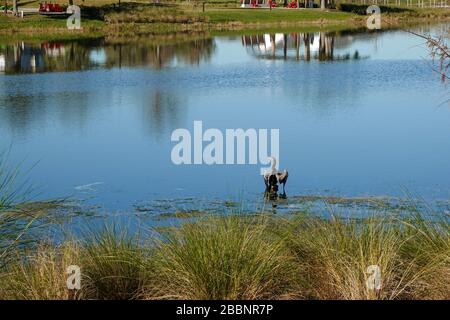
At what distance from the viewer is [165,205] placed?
13344 millimetres

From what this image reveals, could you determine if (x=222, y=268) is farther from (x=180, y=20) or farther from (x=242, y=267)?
(x=180, y=20)

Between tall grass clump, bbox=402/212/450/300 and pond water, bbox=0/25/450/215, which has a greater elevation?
tall grass clump, bbox=402/212/450/300

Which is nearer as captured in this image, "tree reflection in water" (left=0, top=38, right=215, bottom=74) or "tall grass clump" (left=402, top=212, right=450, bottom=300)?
"tall grass clump" (left=402, top=212, right=450, bottom=300)

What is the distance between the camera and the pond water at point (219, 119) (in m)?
14.6

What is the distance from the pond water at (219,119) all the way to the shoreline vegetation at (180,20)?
11896 mm

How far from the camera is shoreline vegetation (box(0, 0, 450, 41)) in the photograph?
2071 inches

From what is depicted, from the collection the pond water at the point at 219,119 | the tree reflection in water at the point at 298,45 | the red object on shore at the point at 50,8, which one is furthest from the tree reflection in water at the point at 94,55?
the red object on shore at the point at 50,8

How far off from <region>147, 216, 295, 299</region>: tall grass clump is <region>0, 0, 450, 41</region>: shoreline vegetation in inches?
1730

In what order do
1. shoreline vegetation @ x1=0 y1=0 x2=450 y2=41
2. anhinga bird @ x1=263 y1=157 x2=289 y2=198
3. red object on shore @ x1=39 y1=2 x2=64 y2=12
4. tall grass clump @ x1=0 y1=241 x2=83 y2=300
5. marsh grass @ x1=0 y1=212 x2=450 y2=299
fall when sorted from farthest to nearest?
red object on shore @ x1=39 y1=2 x2=64 y2=12
shoreline vegetation @ x1=0 y1=0 x2=450 y2=41
anhinga bird @ x1=263 y1=157 x2=289 y2=198
marsh grass @ x1=0 y1=212 x2=450 y2=299
tall grass clump @ x1=0 y1=241 x2=83 y2=300

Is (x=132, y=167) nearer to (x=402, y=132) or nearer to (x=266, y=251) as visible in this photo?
(x=402, y=132)

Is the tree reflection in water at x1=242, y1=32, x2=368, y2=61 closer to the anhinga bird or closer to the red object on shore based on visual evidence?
the red object on shore

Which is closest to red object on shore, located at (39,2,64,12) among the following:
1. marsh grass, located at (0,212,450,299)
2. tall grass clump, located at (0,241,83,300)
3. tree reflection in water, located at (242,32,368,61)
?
tree reflection in water, located at (242,32,368,61)

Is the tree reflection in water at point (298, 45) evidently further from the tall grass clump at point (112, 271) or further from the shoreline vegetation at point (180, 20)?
the tall grass clump at point (112, 271)

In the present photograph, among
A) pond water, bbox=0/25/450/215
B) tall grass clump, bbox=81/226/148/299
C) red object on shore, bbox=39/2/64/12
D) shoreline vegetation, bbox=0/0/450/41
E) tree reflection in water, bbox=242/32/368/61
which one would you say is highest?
red object on shore, bbox=39/2/64/12
